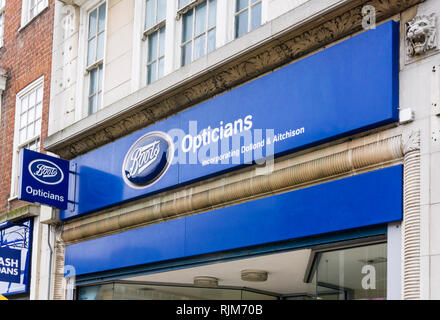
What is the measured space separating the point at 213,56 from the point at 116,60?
3.55 meters

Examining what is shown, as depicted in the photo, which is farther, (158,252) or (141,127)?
(141,127)

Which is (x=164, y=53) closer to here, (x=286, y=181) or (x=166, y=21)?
(x=166, y=21)

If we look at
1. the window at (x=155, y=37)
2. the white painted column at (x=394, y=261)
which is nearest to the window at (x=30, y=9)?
the window at (x=155, y=37)

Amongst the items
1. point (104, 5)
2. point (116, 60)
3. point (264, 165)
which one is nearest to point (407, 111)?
point (264, 165)

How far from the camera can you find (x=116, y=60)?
14383 millimetres

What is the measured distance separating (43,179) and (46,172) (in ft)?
0.59

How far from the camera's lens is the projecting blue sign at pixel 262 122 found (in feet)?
29.3

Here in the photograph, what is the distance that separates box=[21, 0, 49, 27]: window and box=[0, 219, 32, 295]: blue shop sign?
502cm

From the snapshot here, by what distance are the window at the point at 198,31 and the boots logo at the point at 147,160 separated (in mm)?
1467

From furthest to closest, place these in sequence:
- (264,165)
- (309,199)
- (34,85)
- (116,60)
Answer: (34,85)
(116,60)
(264,165)
(309,199)

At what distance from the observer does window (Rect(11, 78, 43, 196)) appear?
54.5ft
